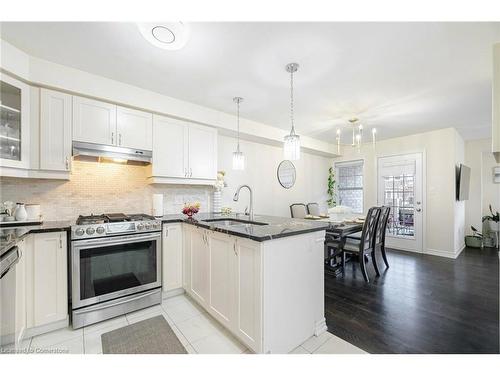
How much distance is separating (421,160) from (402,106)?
76.6 inches

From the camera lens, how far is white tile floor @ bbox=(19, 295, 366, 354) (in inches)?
64.8

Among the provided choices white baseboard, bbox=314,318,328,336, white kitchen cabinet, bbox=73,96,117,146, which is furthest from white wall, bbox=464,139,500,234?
white kitchen cabinet, bbox=73,96,117,146

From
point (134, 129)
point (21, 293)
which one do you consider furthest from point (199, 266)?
point (134, 129)

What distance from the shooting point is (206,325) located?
1955 mm

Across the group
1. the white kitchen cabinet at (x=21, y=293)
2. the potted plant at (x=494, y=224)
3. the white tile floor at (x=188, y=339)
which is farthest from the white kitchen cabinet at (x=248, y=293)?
the potted plant at (x=494, y=224)

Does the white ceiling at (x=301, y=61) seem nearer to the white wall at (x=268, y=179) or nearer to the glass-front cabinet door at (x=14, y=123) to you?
the glass-front cabinet door at (x=14, y=123)

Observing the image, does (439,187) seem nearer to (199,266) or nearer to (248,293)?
(248,293)

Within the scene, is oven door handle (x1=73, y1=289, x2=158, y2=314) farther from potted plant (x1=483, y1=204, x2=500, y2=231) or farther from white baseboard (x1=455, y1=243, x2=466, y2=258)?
potted plant (x1=483, y1=204, x2=500, y2=231)

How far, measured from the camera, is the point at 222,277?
187cm

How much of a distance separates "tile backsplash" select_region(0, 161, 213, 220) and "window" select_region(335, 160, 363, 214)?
164 inches

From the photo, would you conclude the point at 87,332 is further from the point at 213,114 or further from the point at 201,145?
the point at 213,114

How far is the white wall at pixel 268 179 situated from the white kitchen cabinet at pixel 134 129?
126 centimetres

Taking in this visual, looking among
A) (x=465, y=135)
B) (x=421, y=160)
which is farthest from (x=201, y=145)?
(x=465, y=135)
